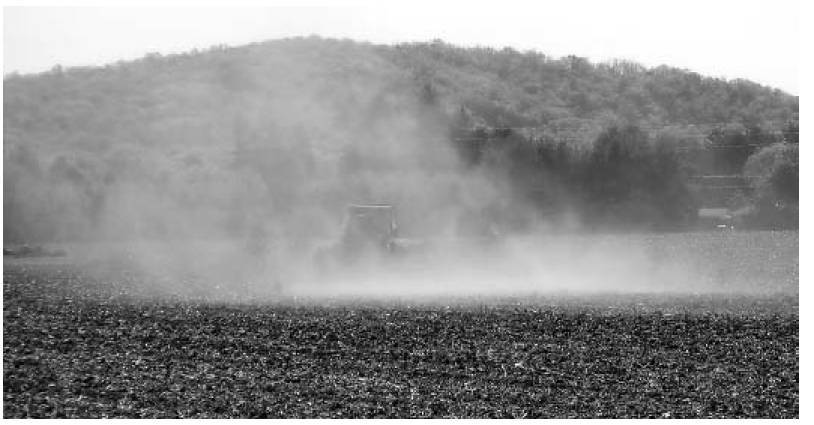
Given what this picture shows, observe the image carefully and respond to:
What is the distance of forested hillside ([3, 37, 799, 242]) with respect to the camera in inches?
2441

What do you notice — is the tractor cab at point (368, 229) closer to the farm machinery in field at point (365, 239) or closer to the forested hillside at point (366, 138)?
the farm machinery in field at point (365, 239)

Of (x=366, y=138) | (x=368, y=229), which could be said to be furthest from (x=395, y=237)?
(x=366, y=138)

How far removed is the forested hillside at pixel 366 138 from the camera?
6200 cm

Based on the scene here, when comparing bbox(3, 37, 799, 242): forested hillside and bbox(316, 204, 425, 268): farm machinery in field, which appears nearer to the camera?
bbox(316, 204, 425, 268): farm machinery in field

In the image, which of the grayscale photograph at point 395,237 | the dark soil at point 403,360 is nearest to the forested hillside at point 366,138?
the grayscale photograph at point 395,237

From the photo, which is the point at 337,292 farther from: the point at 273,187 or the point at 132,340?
the point at 273,187

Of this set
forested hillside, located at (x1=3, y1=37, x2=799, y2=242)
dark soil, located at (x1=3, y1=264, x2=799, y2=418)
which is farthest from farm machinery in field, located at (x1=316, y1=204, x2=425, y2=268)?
forested hillside, located at (x1=3, y1=37, x2=799, y2=242)

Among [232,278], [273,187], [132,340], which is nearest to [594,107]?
[273,187]

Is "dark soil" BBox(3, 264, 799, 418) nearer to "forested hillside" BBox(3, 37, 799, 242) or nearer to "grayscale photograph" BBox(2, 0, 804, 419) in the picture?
"grayscale photograph" BBox(2, 0, 804, 419)

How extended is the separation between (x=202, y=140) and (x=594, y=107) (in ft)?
75.1

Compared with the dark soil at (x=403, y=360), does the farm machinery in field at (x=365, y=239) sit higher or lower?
higher

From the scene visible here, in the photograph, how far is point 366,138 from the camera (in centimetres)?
6569

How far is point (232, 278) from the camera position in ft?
132

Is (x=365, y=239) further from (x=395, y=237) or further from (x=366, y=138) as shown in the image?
(x=366, y=138)
